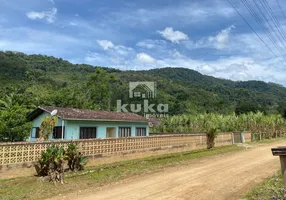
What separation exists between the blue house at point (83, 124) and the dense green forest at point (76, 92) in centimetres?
209

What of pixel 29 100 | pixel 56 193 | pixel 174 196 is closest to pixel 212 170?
pixel 174 196

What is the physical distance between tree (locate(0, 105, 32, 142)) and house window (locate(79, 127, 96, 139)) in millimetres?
5441

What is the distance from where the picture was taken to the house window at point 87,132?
66.4 ft

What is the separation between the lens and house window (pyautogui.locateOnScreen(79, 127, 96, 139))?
2025cm

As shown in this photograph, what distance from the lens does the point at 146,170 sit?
37.0 feet

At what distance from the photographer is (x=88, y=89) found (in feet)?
162

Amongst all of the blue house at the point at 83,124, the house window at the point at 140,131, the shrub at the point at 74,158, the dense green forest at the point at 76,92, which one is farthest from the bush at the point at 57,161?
the house window at the point at 140,131

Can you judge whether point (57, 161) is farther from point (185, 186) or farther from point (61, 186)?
point (185, 186)

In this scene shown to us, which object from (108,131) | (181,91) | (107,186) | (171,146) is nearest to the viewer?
(107,186)

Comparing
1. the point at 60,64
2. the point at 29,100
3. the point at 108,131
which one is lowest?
the point at 108,131

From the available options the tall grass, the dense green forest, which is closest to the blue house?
the dense green forest

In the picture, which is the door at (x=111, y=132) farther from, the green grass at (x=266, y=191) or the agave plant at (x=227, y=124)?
the green grass at (x=266, y=191)

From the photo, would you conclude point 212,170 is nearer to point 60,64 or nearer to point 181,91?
point 181,91

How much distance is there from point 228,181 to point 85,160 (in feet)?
19.9
